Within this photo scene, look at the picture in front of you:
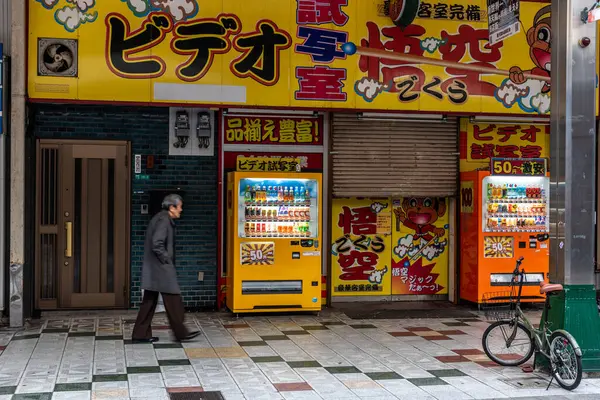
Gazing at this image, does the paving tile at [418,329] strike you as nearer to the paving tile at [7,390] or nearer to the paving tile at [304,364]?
the paving tile at [304,364]

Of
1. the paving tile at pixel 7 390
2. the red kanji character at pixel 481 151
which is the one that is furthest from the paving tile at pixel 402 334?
the paving tile at pixel 7 390

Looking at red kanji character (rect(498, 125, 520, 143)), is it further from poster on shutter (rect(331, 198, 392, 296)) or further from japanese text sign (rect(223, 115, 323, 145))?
japanese text sign (rect(223, 115, 323, 145))

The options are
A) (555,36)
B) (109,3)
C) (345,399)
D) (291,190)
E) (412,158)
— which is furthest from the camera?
(412,158)

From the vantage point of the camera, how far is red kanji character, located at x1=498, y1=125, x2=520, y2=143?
12950 millimetres

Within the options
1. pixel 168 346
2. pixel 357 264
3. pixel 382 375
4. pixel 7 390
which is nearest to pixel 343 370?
pixel 382 375

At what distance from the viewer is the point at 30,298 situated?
1105 cm

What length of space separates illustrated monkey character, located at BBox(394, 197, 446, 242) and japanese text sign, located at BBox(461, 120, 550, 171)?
0.84m

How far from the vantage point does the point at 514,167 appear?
479 inches

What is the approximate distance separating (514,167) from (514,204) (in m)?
0.68

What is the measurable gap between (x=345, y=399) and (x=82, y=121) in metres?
6.81

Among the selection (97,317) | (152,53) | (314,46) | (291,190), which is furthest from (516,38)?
(97,317)

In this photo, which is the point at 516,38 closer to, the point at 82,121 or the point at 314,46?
the point at 314,46

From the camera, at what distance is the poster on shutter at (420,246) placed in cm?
1288

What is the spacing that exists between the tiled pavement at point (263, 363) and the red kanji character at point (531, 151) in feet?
11.6
